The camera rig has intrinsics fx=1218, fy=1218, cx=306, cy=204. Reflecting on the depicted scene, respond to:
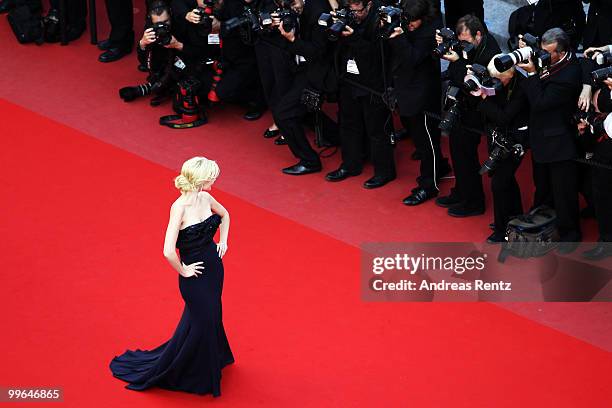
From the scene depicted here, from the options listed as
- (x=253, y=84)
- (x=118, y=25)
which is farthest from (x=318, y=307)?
(x=118, y=25)

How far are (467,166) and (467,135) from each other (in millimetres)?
245

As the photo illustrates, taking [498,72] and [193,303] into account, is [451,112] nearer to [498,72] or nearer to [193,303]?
[498,72]

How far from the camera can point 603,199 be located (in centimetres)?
803

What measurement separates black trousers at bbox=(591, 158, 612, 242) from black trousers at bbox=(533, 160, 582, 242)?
16 cm

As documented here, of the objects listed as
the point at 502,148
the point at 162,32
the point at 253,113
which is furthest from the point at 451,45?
the point at 162,32

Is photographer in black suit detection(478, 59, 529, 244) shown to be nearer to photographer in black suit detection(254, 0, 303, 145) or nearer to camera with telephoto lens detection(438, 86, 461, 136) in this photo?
camera with telephoto lens detection(438, 86, 461, 136)

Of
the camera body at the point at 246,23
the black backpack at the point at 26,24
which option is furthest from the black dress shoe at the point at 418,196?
the black backpack at the point at 26,24

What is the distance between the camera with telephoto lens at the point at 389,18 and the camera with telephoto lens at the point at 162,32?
2116mm

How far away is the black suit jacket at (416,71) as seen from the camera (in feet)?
28.0

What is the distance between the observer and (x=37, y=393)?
23.3 feet

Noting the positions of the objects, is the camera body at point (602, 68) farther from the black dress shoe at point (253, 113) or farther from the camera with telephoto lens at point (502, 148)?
the black dress shoe at point (253, 113)

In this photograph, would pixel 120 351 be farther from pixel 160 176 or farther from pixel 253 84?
pixel 253 84

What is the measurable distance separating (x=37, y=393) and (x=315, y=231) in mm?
2436

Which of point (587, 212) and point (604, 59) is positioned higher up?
point (604, 59)
